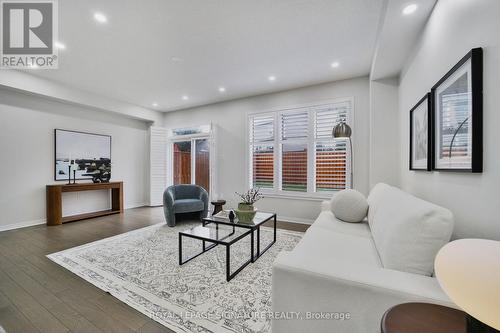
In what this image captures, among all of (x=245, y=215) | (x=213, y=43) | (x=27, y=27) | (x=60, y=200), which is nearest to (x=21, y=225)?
(x=60, y=200)

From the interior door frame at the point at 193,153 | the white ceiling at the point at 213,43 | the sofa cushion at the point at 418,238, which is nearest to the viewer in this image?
the sofa cushion at the point at 418,238

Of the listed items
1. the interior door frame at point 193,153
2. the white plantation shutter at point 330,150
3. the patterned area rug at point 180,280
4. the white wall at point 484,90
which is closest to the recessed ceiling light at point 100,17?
the patterned area rug at point 180,280

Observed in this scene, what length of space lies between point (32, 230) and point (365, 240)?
16.6 feet

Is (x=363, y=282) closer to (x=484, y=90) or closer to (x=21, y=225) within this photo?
(x=484, y=90)

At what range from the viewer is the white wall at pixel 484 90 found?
1080mm

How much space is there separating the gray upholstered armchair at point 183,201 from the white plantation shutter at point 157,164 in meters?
1.68

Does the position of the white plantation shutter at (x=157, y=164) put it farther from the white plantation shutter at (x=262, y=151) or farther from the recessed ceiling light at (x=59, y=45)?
the recessed ceiling light at (x=59, y=45)

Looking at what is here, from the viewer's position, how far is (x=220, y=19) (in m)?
2.24

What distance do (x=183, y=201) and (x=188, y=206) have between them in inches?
7.6

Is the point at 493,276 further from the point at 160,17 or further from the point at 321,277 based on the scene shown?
the point at 160,17

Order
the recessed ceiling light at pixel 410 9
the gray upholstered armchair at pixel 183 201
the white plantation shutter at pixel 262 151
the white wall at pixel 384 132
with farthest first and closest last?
the white plantation shutter at pixel 262 151
the gray upholstered armchair at pixel 183 201
the white wall at pixel 384 132
the recessed ceiling light at pixel 410 9

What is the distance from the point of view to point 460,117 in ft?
4.49

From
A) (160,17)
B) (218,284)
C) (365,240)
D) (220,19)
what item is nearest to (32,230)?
(218,284)

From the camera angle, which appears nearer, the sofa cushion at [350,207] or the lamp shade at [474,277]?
the lamp shade at [474,277]
